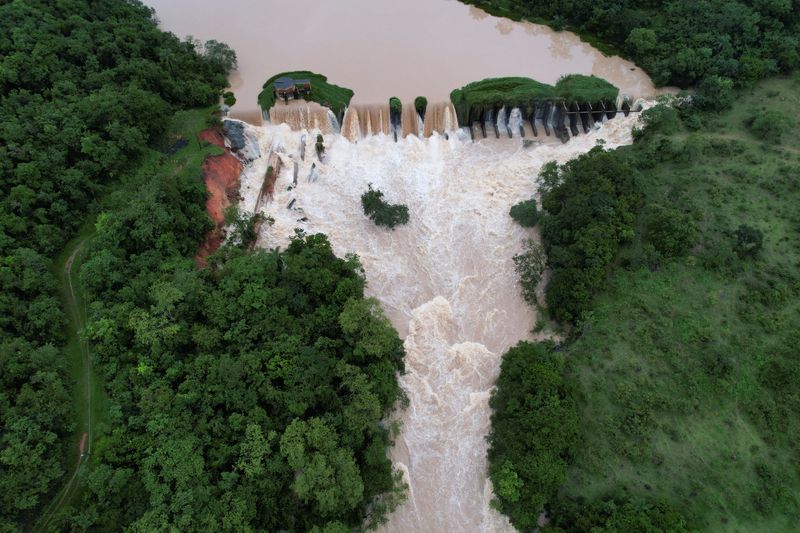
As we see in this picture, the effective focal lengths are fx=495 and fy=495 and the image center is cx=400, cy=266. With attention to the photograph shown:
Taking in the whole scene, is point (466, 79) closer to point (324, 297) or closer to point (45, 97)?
point (324, 297)

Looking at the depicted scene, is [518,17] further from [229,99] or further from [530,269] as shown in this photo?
[530,269]

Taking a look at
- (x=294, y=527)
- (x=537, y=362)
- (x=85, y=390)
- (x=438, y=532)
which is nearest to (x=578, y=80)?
(x=537, y=362)

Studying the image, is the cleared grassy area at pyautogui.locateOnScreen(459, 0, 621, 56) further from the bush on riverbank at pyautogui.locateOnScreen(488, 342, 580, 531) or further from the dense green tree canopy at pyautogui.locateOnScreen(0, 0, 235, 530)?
the bush on riverbank at pyautogui.locateOnScreen(488, 342, 580, 531)

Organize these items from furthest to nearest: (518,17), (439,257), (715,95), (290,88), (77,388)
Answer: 1. (518,17)
2. (290,88)
3. (715,95)
4. (439,257)
5. (77,388)

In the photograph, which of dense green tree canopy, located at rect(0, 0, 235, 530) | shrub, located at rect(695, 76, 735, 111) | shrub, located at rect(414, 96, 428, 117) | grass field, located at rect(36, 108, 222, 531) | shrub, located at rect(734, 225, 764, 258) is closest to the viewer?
dense green tree canopy, located at rect(0, 0, 235, 530)

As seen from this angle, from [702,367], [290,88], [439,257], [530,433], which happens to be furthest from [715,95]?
[290,88]

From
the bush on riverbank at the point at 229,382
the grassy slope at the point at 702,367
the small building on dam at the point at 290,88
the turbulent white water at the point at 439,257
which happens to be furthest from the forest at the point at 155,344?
the grassy slope at the point at 702,367

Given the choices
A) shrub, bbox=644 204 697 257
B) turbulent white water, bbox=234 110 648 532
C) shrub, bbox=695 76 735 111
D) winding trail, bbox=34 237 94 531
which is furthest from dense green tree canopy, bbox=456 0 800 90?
winding trail, bbox=34 237 94 531
